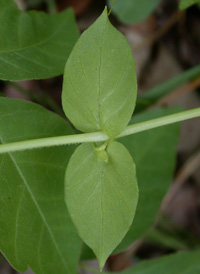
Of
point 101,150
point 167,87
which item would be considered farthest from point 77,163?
point 167,87

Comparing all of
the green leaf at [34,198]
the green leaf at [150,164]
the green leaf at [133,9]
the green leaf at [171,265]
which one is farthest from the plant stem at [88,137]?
the green leaf at [133,9]

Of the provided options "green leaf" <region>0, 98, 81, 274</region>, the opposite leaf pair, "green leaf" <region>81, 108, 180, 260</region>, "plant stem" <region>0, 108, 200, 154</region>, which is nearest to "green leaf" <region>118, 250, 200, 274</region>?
"green leaf" <region>81, 108, 180, 260</region>

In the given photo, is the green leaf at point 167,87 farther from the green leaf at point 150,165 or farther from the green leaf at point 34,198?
the green leaf at point 34,198

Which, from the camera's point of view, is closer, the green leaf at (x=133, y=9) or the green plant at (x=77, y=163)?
the green plant at (x=77, y=163)

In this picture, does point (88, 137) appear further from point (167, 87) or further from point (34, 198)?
point (167, 87)

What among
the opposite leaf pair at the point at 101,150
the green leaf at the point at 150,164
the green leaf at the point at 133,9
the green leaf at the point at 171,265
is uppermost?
the opposite leaf pair at the point at 101,150

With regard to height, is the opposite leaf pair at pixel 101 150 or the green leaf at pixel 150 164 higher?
the opposite leaf pair at pixel 101 150

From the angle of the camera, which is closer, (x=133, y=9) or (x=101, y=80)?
(x=101, y=80)
